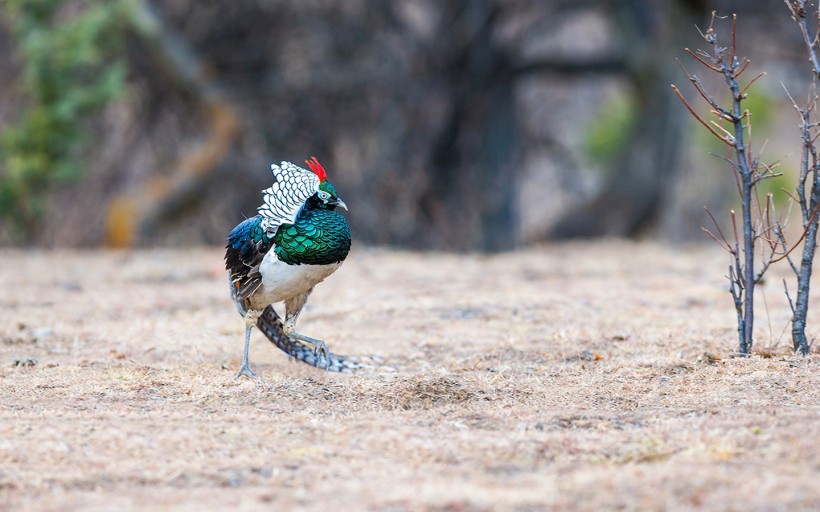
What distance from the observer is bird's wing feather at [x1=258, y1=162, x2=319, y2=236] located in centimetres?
504

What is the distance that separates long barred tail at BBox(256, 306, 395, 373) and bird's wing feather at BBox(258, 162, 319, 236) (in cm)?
63

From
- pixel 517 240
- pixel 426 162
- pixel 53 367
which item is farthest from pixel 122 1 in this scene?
pixel 53 367

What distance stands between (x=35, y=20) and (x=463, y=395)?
8627 mm

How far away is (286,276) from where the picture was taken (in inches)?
198

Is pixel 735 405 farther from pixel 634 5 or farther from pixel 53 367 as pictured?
pixel 634 5

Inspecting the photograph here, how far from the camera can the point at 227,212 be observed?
526 inches

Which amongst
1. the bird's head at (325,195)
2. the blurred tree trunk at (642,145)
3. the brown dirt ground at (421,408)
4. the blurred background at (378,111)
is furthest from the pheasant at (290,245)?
the blurred tree trunk at (642,145)

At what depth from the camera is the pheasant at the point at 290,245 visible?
16.4ft

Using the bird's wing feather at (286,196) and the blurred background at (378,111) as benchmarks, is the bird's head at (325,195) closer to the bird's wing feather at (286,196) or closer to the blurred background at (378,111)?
the bird's wing feather at (286,196)

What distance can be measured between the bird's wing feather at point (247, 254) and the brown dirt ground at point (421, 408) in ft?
1.38

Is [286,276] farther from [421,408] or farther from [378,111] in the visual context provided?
[378,111]

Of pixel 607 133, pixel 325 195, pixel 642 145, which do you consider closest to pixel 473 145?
pixel 642 145

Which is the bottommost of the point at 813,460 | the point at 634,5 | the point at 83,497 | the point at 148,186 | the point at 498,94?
the point at 83,497

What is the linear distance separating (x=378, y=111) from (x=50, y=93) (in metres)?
3.74
